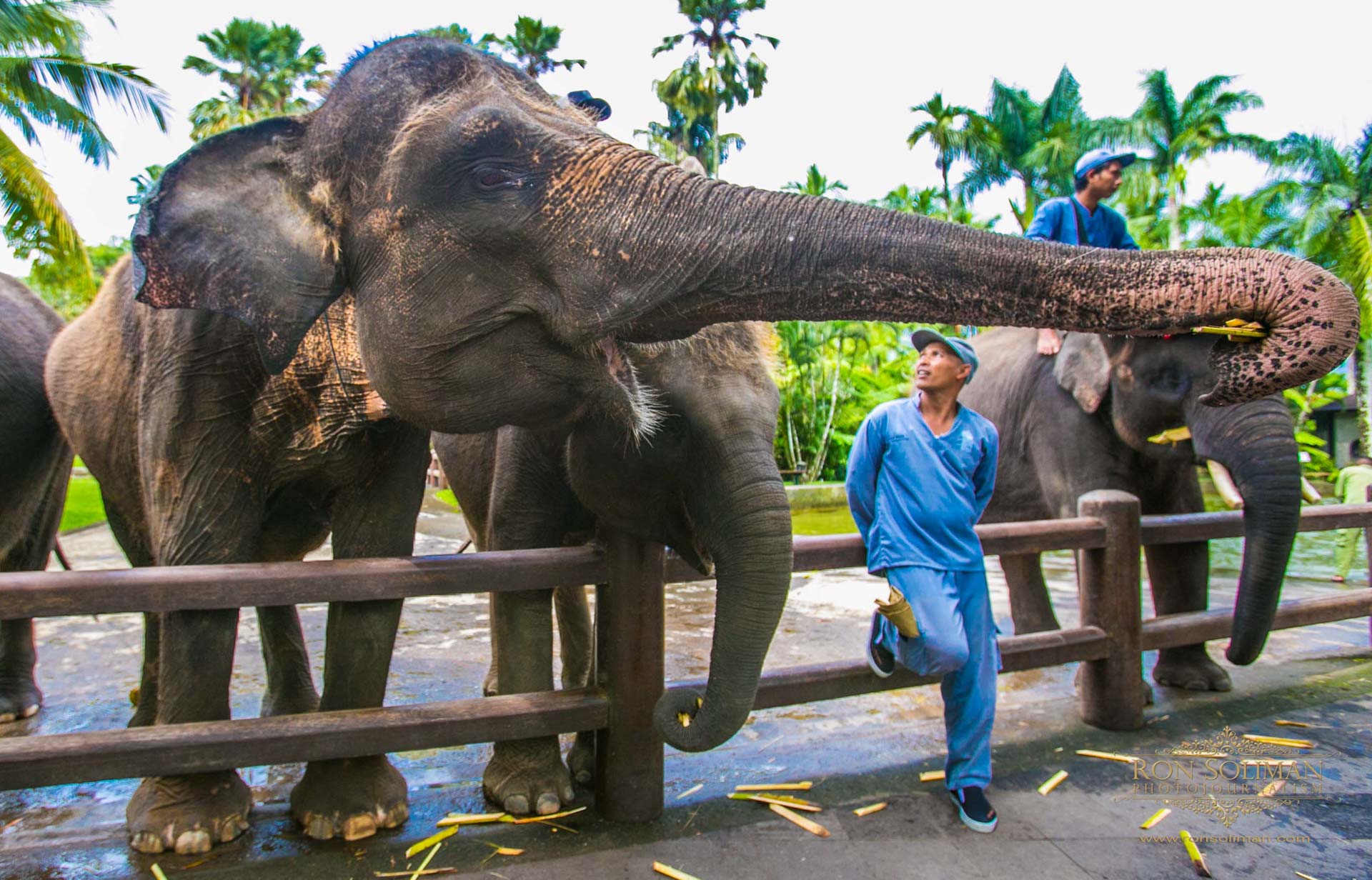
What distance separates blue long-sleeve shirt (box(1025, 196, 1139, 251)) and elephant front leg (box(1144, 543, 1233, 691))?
1.65 m

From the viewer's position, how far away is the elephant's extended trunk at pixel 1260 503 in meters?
3.98

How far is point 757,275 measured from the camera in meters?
2.00

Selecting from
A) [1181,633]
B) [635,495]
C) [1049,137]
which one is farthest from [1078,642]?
[1049,137]

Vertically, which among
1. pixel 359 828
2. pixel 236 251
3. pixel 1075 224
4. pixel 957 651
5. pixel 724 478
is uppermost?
pixel 1075 224

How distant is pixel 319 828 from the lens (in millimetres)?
3139

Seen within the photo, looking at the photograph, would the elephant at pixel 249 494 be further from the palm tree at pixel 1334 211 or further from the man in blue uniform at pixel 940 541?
the palm tree at pixel 1334 211

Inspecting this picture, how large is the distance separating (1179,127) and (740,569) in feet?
147

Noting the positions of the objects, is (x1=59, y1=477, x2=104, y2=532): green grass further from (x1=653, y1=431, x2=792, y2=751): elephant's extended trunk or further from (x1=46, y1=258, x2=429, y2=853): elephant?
(x1=653, y1=431, x2=792, y2=751): elephant's extended trunk

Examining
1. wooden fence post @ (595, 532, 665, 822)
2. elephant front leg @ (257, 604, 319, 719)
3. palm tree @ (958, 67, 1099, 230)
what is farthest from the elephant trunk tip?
palm tree @ (958, 67, 1099, 230)

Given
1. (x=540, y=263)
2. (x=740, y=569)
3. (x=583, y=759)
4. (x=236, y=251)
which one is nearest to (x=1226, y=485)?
(x=740, y=569)

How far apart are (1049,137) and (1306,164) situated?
12109mm

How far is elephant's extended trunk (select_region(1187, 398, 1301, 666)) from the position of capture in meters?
3.98

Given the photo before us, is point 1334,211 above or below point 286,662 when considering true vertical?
above

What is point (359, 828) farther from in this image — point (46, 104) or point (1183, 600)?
point (46, 104)
